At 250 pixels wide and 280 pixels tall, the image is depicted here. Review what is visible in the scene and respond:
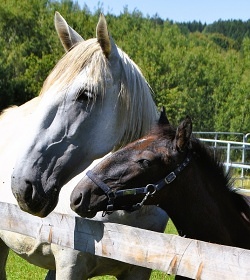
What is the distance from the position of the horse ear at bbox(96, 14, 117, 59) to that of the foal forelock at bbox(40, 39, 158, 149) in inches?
1.4

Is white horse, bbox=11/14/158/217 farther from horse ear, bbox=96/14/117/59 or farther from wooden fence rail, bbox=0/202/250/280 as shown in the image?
wooden fence rail, bbox=0/202/250/280

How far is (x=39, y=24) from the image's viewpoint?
34.5 meters

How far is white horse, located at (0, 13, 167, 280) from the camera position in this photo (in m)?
2.90

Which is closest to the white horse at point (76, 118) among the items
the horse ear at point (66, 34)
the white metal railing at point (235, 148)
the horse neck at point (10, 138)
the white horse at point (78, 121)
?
the white horse at point (78, 121)

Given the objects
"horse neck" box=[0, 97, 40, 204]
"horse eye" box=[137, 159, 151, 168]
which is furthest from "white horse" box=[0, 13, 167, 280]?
"horse neck" box=[0, 97, 40, 204]

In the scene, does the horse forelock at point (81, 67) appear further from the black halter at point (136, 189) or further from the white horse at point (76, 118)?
the black halter at point (136, 189)

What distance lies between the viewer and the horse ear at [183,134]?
2.89 metres

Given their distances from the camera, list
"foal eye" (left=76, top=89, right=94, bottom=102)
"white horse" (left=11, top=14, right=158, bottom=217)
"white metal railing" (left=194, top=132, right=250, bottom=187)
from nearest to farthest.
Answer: "white horse" (left=11, top=14, right=158, bottom=217), "foal eye" (left=76, top=89, right=94, bottom=102), "white metal railing" (left=194, top=132, right=250, bottom=187)

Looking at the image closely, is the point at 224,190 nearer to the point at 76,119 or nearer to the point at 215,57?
the point at 76,119

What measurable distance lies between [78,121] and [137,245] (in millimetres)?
794

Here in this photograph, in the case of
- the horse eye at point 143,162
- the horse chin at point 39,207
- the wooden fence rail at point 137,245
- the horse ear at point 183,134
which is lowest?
the wooden fence rail at point 137,245

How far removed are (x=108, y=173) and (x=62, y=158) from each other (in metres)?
0.29

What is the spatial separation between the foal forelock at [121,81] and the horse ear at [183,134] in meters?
0.36

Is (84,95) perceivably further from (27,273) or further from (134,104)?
(27,273)
